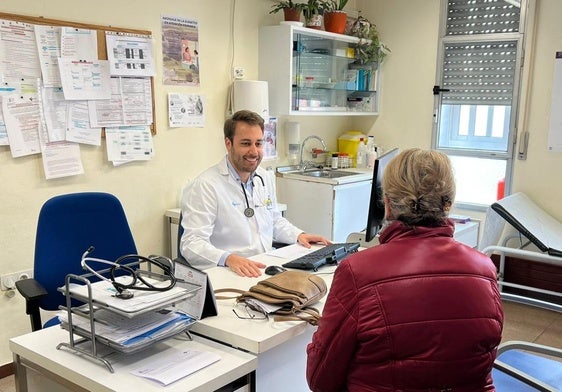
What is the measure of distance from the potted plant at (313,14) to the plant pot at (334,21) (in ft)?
0.43

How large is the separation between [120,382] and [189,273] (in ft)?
1.35

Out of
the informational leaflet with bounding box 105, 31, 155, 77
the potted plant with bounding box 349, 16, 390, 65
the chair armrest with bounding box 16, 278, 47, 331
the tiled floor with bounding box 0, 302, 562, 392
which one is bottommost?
the tiled floor with bounding box 0, 302, 562, 392

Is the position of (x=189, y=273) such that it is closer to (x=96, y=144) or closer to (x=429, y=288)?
(x=429, y=288)

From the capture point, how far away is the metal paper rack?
1.44 meters

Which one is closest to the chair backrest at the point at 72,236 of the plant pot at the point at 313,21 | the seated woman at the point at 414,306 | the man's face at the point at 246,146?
the man's face at the point at 246,146

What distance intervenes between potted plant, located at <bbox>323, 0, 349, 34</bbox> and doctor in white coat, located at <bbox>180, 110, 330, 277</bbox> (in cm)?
202

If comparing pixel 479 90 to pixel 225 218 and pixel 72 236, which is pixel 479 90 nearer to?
pixel 225 218

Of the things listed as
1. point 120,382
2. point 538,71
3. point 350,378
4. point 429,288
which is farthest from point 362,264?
point 538,71

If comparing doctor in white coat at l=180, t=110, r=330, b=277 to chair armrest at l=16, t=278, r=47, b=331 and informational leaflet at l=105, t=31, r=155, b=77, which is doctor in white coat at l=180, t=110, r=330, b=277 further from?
informational leaflet at l=105, t=31, r=155, b=77

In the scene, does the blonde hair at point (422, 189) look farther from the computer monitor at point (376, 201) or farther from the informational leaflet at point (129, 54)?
the informational leaflet at point (129, 54)

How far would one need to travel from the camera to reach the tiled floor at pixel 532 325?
3463mm

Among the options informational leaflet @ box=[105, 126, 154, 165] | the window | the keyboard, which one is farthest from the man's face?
the window

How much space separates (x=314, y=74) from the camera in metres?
4.40

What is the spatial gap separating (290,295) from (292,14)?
283 cm
